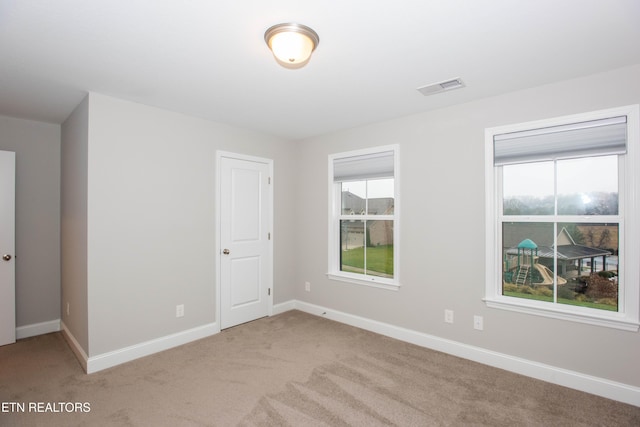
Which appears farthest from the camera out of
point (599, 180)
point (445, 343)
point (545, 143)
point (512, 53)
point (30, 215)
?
point (30, 215)

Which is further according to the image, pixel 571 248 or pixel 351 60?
pixel 571 248

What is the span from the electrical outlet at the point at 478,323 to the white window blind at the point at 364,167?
174cm

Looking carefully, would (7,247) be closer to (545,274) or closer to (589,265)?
(545,274)

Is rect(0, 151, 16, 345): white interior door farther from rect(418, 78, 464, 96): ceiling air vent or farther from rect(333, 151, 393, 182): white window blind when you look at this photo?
rect(418, 78, 464, 96): ceiling air vent

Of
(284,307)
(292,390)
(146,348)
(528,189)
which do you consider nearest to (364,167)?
(528,189)

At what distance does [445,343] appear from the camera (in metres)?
3.17

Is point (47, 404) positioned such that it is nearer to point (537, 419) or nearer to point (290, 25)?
point (290, 25)

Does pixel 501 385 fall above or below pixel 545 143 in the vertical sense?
below

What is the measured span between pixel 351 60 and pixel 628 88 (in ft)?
6.79

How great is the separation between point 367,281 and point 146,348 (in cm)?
245

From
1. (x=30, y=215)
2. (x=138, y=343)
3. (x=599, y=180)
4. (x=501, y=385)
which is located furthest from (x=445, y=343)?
(x=30, y=215)

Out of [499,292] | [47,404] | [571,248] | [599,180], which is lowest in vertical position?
[47,404]

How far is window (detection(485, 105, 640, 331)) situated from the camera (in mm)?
2371

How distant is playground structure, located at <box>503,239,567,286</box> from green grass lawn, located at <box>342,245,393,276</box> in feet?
4.22
